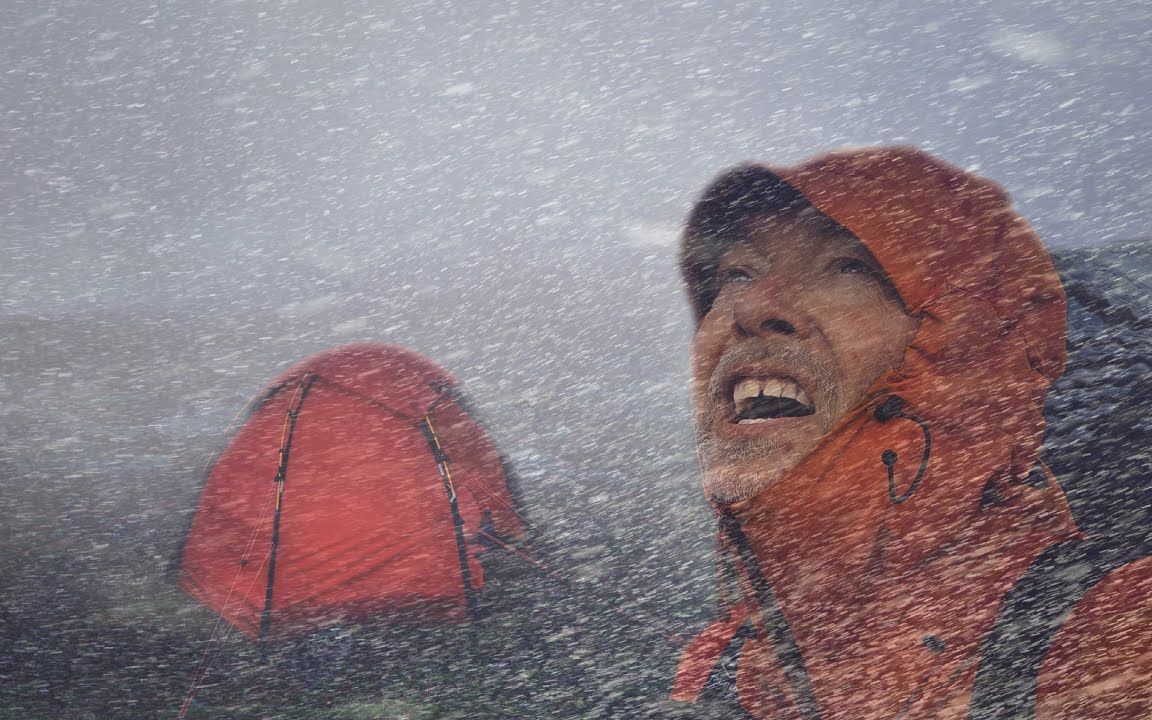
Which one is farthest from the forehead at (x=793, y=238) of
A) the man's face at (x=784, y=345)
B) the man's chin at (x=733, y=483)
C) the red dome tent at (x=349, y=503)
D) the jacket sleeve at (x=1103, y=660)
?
the jacket sleeve at (x=1103, y=660)

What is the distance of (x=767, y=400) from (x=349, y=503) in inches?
22.9

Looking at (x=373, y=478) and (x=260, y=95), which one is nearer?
(x=373, y=478)

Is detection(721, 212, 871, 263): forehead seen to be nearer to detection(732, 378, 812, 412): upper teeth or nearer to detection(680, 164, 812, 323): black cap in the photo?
detection(680, 164, 812, 323): black cap

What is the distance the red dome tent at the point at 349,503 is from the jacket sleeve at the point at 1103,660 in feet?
2.38

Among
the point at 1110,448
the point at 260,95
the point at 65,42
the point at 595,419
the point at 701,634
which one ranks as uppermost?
the point at 65,42

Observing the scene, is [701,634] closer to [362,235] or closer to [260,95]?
[362,235]

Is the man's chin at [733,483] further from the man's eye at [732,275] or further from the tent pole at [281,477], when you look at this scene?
the tent pole at [281,477]

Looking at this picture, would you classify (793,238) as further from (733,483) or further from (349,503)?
(349,503)

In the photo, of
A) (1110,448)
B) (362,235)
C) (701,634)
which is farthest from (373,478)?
(1110,448)

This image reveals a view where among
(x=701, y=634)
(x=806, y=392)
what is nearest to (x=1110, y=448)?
(x=806, y=392)

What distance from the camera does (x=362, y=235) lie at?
105 centimetres

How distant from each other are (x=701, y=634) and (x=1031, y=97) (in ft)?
2.78

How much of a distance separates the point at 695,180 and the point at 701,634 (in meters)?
0.62

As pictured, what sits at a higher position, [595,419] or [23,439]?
[23,439]
